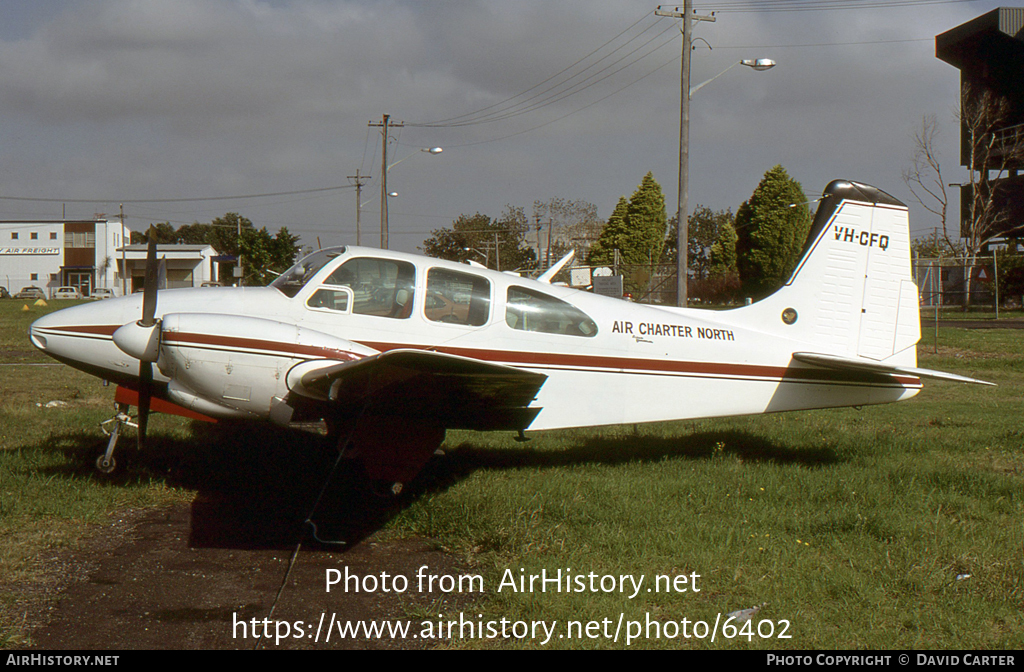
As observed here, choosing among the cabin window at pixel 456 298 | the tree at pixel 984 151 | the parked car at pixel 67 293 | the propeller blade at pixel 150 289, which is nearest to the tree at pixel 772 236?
the tree at pixel 984 151

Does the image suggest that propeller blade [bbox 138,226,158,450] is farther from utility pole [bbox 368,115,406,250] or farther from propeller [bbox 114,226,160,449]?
utility pole [bbox 368,115,406,250]

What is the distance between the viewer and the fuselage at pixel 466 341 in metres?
5.42

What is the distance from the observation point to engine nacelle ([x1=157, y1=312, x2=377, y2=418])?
17.5ft

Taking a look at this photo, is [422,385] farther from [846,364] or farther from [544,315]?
[846,364]

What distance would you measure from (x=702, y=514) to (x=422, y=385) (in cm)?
251

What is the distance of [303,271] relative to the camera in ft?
21.6

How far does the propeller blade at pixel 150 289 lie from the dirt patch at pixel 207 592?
163cm

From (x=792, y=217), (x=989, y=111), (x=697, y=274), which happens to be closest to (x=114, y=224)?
(x=697, y=274)

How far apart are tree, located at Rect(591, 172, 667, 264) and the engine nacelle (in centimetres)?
3260

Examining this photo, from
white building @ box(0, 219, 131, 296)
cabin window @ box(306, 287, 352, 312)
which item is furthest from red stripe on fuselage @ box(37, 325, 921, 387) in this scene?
white building @ box(0, 219, 131, 296)

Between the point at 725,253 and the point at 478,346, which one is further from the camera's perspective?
the point at 725,253

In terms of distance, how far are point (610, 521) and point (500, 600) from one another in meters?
1.50

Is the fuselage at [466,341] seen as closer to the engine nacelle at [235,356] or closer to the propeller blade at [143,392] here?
the engine nacelle at [235,356]

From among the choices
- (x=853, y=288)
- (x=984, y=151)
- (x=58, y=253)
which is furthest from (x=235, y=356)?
(x=58, y=253)
